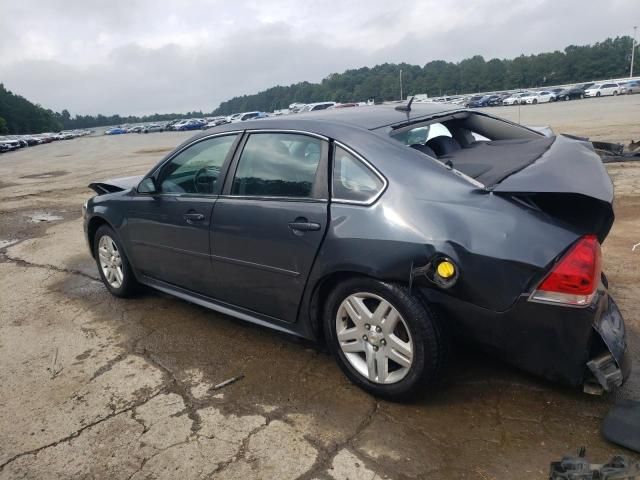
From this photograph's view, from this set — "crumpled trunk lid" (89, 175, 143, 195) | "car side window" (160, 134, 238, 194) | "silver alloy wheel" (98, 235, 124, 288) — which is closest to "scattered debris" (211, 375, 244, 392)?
"car side window" (160, 134, 238, 194)

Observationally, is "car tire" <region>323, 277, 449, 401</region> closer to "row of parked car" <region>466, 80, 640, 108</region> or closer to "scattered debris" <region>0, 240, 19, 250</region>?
"scattered debris" <region>0, 240, 19, 250</region>

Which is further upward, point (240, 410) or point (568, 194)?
point (568, 194)

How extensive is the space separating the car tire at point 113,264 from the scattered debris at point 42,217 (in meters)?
5.22

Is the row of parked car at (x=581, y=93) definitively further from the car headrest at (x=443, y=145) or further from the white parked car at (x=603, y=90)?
the car headrest at (x=443, y=145)

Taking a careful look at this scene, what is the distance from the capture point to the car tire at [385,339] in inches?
101

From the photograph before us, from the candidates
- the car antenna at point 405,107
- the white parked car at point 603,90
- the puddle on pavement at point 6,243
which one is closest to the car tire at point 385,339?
the car antenna at point 405,107

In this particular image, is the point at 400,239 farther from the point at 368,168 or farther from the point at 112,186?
the point at 112,186

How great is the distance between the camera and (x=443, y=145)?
3.65 m

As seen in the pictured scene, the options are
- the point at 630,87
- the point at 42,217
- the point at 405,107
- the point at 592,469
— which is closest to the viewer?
the point at 592,469

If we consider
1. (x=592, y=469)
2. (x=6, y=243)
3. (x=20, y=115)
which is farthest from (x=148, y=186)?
(x=20, y=115)

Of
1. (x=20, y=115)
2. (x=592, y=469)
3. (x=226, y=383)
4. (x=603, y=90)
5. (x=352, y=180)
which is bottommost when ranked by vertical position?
(x=603, y=90)

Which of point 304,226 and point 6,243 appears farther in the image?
point 6,243

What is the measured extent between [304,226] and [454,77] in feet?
389

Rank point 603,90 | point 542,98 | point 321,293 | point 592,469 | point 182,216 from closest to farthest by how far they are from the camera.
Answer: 1. point 592,469
2. point 321,293
3. point 182,216
4. point 603,90
5. point 542,98
